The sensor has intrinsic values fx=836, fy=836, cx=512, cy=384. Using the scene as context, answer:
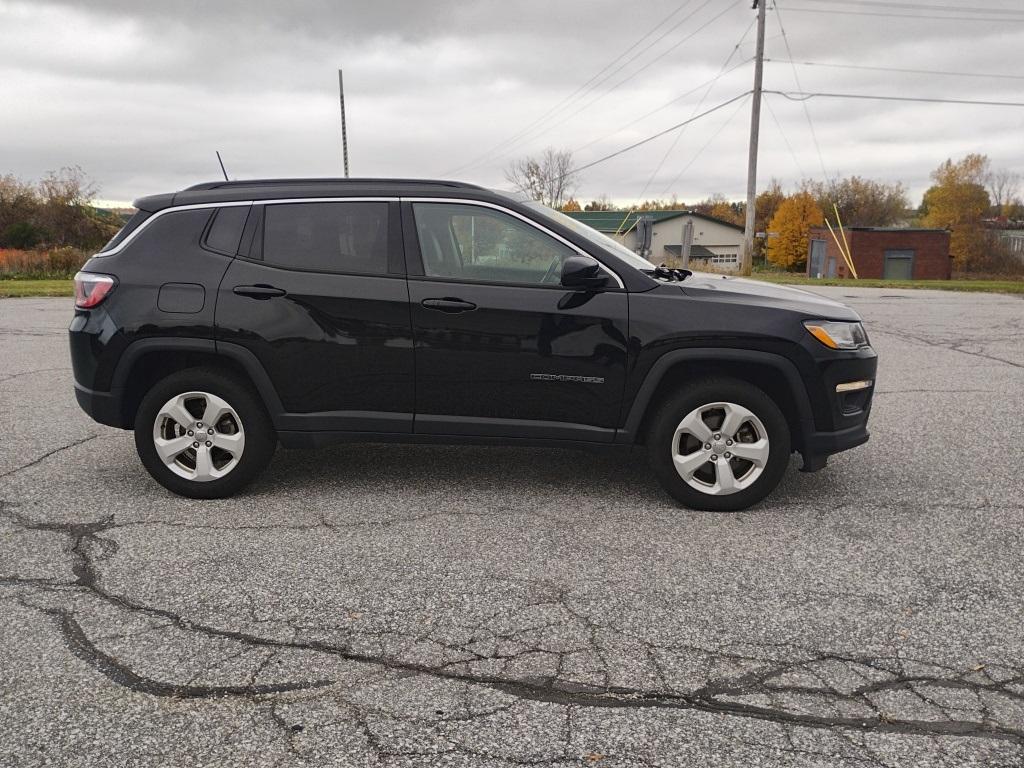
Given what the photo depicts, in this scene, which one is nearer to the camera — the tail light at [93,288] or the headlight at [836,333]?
the headlight at [836,333]

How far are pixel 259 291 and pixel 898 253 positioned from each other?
62240 millimetres

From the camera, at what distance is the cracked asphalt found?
2615mm

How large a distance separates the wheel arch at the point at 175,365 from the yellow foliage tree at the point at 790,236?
276 ft

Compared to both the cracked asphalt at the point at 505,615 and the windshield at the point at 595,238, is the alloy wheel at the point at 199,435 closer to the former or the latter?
the cracked asphalt at the point at 505,615

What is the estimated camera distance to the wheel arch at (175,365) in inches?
187

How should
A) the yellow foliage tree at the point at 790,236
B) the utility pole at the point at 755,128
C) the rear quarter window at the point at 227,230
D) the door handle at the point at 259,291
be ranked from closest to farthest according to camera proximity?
the door handle at the point at 259,291
the rear quarter window at the point at 227,230
the utility pole at the point at 755,128
the yellow foliage tree at the point at 790,236

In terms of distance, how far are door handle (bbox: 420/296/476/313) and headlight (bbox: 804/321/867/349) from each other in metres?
1.85

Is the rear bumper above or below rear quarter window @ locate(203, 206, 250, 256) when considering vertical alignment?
below

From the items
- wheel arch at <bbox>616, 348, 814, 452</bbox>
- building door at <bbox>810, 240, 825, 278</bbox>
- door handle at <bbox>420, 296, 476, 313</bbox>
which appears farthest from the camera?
building door at <bbox>810, 240, 825, 278</bbox>

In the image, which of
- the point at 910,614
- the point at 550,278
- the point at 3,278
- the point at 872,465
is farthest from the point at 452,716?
the point at 3,278

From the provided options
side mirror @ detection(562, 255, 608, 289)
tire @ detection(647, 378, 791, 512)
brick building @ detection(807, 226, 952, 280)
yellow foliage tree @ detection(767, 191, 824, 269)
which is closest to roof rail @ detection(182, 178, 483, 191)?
side mirror @ detection(562, 255, 608, 289)

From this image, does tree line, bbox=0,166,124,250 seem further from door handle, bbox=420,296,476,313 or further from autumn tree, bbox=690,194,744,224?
autumn tree, bbox=690,194,744,224

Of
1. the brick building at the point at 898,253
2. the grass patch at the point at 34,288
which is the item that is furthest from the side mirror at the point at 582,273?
the brick building at the point at 898,253

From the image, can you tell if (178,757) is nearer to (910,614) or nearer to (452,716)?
(452,716)
